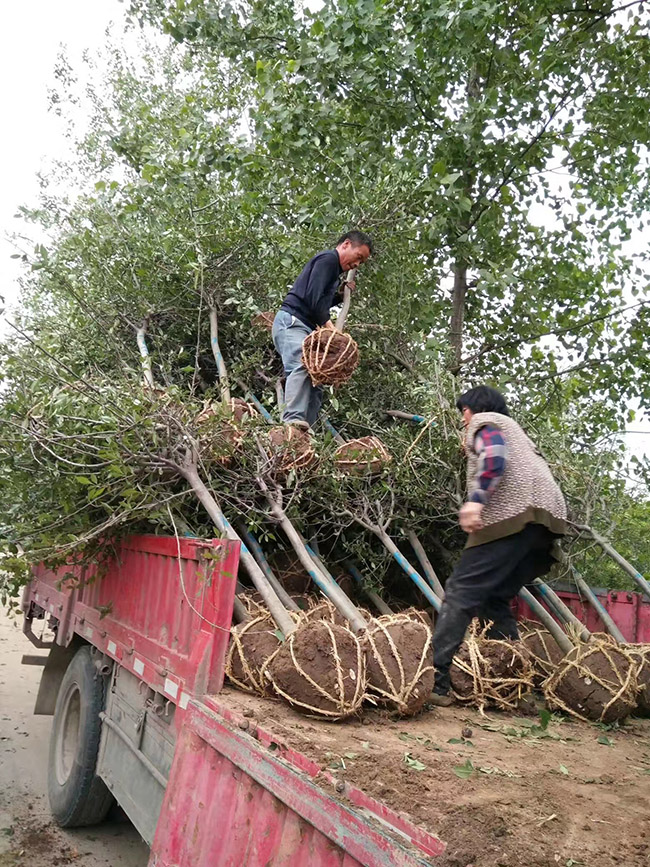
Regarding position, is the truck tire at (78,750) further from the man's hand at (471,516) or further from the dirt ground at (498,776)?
the man's hand at (471,516)

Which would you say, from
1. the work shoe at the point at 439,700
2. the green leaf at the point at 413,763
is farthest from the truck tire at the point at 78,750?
the green leaf at the point at 413,763

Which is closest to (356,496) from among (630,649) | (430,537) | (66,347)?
(430,537)

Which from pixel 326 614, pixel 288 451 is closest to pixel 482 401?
pixel 288 451

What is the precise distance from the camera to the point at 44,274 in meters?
6.16

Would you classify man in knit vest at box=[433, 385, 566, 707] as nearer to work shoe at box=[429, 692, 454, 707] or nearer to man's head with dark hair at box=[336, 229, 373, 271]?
work shoe at box=[429, 692, 454, 707]

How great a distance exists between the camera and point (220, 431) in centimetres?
412

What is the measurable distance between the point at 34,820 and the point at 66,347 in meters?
3.27

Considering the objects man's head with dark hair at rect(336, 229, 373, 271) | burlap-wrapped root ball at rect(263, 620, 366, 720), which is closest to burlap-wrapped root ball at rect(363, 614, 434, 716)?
burlap-wrapped root ball at rect(263, 620, 366, 720)

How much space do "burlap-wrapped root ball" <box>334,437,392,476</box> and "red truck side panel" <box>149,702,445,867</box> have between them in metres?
1.89

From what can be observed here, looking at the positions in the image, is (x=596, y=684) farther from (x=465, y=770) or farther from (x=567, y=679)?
(x=465, y=770)

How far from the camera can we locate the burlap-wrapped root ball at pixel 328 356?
182 inches

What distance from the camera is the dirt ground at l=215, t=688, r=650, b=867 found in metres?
1.79

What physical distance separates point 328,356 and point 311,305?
0.56 meters

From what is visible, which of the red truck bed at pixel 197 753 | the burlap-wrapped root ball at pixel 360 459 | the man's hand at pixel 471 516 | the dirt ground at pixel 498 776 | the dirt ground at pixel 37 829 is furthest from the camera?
the burlap-wrapped root ball at pixel 360 459
